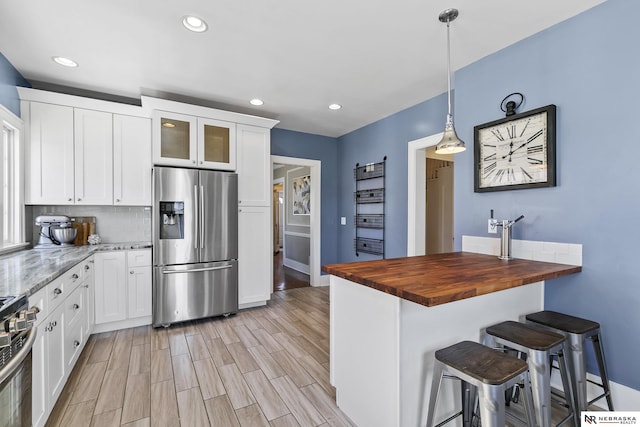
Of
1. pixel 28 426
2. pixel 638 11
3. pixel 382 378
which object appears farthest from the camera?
pixel 638 11

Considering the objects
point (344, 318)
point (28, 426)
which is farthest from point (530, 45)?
point (28, 426)

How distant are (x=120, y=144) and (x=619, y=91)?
4.27 meters

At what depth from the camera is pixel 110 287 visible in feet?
9.70

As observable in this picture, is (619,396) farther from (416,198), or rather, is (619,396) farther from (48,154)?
(48,154)

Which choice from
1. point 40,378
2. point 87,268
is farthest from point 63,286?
point 87,268

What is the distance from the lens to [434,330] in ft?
4.87

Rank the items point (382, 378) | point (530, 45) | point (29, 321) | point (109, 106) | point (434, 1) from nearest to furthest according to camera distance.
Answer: point (29, 321) → point (382, 378) → point (434, 1) → point (530, 45) → point (109, 106)

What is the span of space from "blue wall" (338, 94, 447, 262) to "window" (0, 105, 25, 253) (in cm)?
392

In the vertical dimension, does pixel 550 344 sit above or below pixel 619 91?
below

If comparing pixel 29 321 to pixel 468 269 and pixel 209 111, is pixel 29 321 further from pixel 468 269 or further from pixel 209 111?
pixel 209 111

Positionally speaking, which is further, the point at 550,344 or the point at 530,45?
the point at 530,45

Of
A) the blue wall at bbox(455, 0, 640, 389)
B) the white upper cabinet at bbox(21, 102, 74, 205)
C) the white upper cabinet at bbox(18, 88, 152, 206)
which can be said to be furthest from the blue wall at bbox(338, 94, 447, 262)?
the white upper cabinet at bbox(21, 102, 74, 205)

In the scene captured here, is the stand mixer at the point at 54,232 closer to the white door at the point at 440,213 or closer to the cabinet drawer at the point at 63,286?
the cabinet drawer at the point at 63,286

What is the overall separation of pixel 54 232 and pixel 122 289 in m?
0.85
